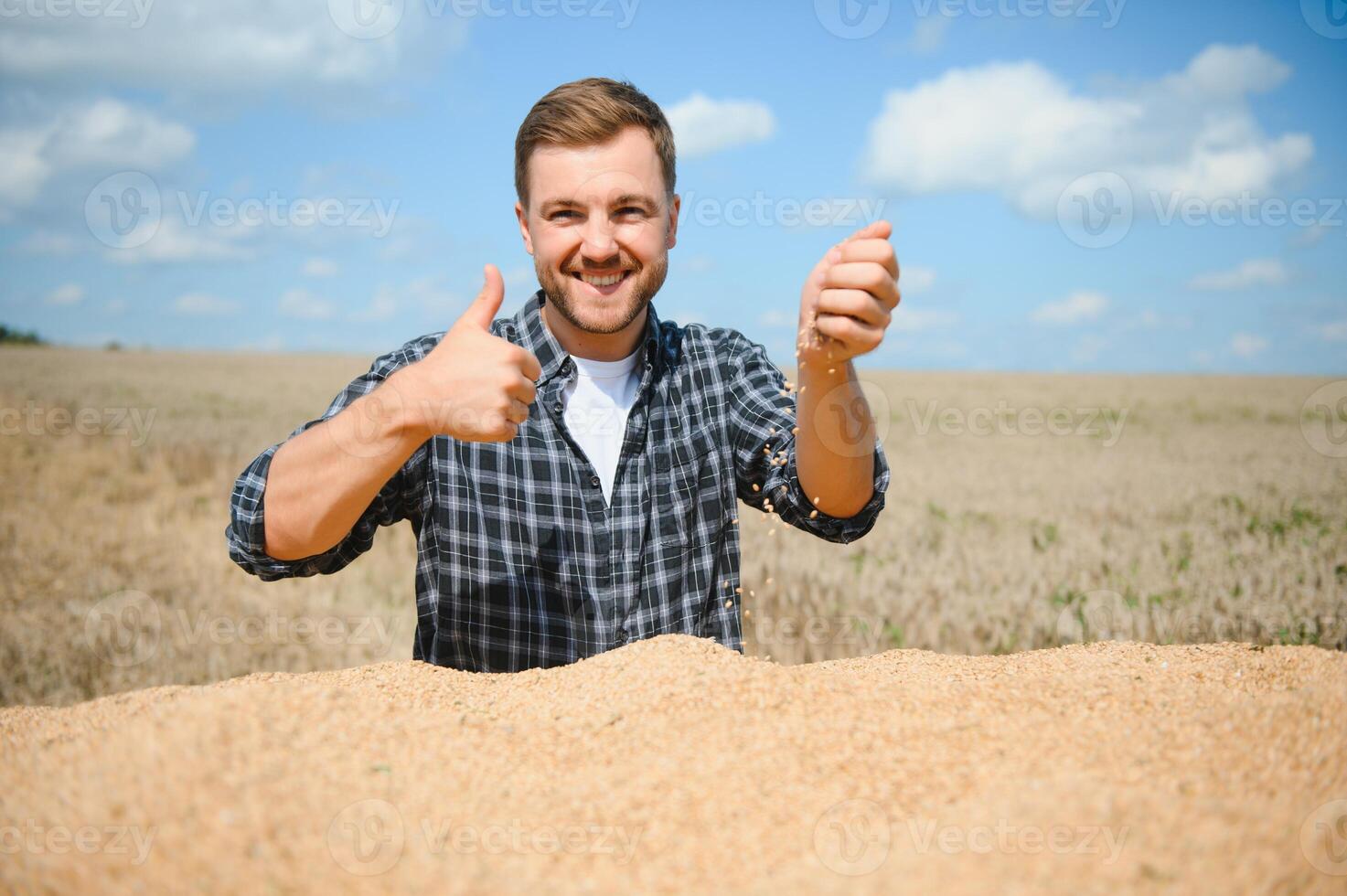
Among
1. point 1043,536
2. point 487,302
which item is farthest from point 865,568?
point 487,302

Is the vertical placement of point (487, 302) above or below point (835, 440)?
above

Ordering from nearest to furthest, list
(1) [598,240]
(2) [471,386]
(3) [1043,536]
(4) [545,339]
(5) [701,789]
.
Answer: (5) [701,789] < (2) [471,386] < (1) [598,240] < (4) [545,339] < (3) [1043,536]

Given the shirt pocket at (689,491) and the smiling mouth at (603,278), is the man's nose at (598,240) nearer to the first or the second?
the smiling mouth at (603,278)

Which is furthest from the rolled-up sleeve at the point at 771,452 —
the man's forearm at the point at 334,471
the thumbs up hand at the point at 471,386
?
the man's forearm at the point at 334,471

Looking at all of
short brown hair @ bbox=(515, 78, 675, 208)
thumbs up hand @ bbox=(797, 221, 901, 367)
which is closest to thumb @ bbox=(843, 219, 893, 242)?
thumbs up hand @ bbox=(797, 221, 901, 367)

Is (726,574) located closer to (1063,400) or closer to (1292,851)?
(1292,851)

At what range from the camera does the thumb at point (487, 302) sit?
7.07 feet

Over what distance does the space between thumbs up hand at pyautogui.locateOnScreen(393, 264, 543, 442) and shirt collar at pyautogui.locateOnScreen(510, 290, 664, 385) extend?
2.78 ft

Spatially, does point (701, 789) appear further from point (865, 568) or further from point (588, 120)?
point (865, 568)

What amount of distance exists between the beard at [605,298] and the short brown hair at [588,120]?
1.13ft

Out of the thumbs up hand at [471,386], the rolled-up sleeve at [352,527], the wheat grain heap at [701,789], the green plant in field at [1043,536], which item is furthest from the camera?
the green plant in field at [1043,536]

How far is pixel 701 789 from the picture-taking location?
1470mm

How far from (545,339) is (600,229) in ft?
1.62

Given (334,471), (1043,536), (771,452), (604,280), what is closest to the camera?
(334,471)
